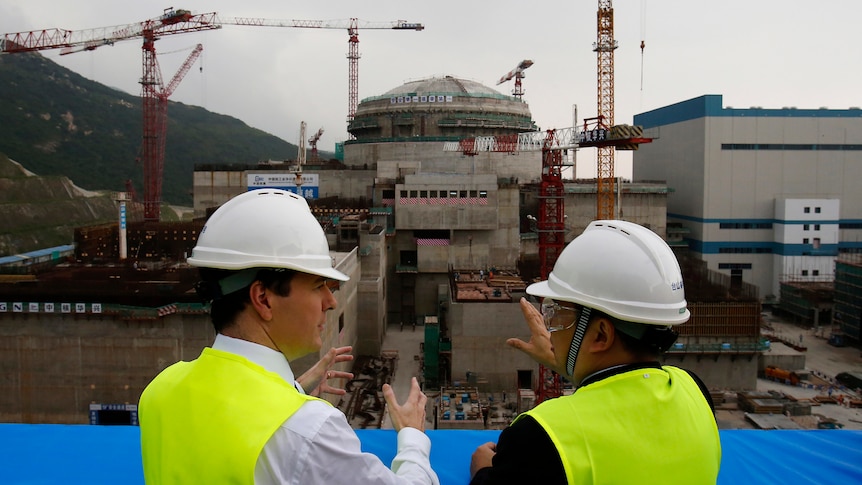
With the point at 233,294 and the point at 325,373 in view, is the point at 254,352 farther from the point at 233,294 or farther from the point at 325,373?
the point at 325,373

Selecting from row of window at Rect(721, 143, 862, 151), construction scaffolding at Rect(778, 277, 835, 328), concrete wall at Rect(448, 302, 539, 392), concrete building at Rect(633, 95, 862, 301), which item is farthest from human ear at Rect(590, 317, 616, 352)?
row of window at Rect(721, 143, 862, 151)

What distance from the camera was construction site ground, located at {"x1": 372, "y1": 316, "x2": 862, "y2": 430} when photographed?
24.1 m

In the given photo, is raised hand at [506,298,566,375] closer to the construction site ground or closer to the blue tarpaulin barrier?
the blue tarpaulin barrier

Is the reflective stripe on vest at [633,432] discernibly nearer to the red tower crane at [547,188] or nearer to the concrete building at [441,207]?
the red tower crane at [547,188]

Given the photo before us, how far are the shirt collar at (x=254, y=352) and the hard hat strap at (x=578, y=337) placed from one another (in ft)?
4.57

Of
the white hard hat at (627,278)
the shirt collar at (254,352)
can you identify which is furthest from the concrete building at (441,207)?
the shirt collar at (254,352)

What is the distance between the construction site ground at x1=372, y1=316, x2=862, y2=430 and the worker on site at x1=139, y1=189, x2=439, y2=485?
1896cm

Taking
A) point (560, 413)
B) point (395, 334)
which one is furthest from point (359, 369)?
point (560, 413)

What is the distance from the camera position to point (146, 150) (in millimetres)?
60312

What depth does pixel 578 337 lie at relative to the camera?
3096 mm

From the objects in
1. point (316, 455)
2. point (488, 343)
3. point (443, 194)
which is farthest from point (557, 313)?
point (443, 194)

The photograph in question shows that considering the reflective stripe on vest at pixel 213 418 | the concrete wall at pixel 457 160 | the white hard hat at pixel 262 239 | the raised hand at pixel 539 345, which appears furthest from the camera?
the concrete wall at pixel 457 160

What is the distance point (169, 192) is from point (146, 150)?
65198 millimetres

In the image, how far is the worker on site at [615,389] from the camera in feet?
8.44
